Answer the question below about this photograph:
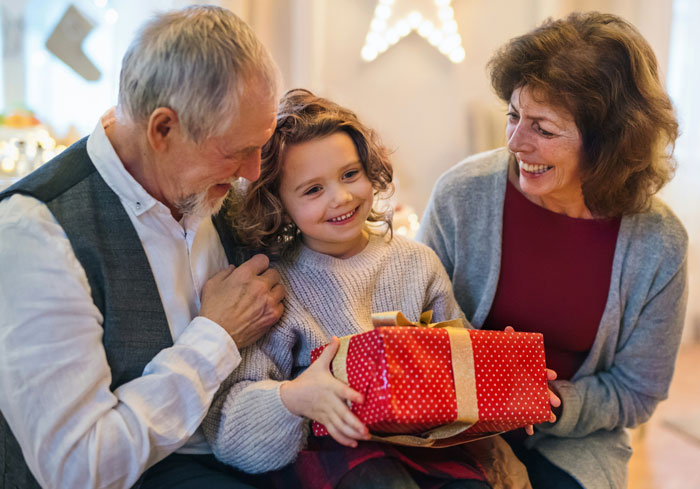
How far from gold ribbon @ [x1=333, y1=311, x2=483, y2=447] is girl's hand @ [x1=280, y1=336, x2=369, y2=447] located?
21 mm

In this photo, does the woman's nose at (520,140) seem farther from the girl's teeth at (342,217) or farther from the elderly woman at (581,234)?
the girl's teeth at (342,217)

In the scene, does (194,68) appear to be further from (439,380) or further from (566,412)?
(566,412)

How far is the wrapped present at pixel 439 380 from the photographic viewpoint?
1167 millimetres

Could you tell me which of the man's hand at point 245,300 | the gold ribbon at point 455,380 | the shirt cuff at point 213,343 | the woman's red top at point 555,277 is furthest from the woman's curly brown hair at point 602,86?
the shirt cuff at point 213,343

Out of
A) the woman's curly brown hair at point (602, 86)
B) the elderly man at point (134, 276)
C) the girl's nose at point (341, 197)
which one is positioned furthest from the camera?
the woman's curly brown hair at point (602, 86)

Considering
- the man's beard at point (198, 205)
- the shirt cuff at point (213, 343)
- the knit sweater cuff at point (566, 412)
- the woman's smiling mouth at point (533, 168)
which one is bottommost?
the knit sweater cuff at point (566, 412)

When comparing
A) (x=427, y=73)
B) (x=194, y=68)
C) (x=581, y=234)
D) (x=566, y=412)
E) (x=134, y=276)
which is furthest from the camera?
(x=427, y=73)

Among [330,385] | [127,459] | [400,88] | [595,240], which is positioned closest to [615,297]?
[595,240]

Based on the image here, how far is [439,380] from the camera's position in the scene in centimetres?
119

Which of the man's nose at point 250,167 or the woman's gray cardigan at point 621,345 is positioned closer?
the man's nose at point 250,167

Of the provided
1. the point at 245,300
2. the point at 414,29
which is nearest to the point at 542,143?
the point at 245,300

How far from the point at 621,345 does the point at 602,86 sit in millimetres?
643

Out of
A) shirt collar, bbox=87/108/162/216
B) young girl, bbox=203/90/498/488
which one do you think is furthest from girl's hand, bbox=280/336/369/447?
shirt collar, bbox=87/108/162/216

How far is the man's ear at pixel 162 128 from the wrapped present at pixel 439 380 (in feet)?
1.56
